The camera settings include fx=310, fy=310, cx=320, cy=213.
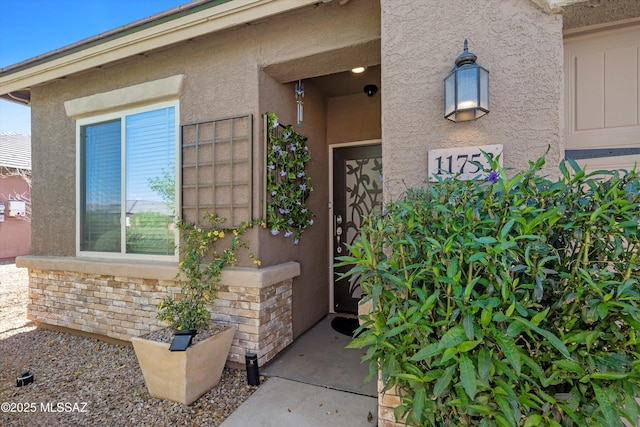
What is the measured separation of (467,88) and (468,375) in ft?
5.99

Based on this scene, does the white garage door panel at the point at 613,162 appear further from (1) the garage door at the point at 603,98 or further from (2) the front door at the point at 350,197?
(2) the front door at the point at 350,197

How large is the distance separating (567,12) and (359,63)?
5.92ft

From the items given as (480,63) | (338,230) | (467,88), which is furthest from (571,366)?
(338,230)

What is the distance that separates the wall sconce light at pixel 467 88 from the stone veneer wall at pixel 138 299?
2422 millimetres

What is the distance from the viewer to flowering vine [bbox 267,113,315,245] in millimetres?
3596

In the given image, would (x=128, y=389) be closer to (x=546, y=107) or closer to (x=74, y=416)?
(x=74, y=416)

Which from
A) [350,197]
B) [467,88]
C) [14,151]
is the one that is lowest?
[350,197]

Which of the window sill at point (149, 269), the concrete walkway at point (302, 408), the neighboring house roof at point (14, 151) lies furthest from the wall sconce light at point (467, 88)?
the neighboring house roof at point (14, 151)

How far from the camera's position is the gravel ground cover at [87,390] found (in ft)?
8.89

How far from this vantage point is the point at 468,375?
1363 millimetres

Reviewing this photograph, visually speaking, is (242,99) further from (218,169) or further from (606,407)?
(606,407)

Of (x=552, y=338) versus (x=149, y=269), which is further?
(x=149, y=269)

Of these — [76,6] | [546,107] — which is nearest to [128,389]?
[546,107]

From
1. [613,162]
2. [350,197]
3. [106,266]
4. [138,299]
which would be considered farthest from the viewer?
[350,197]
